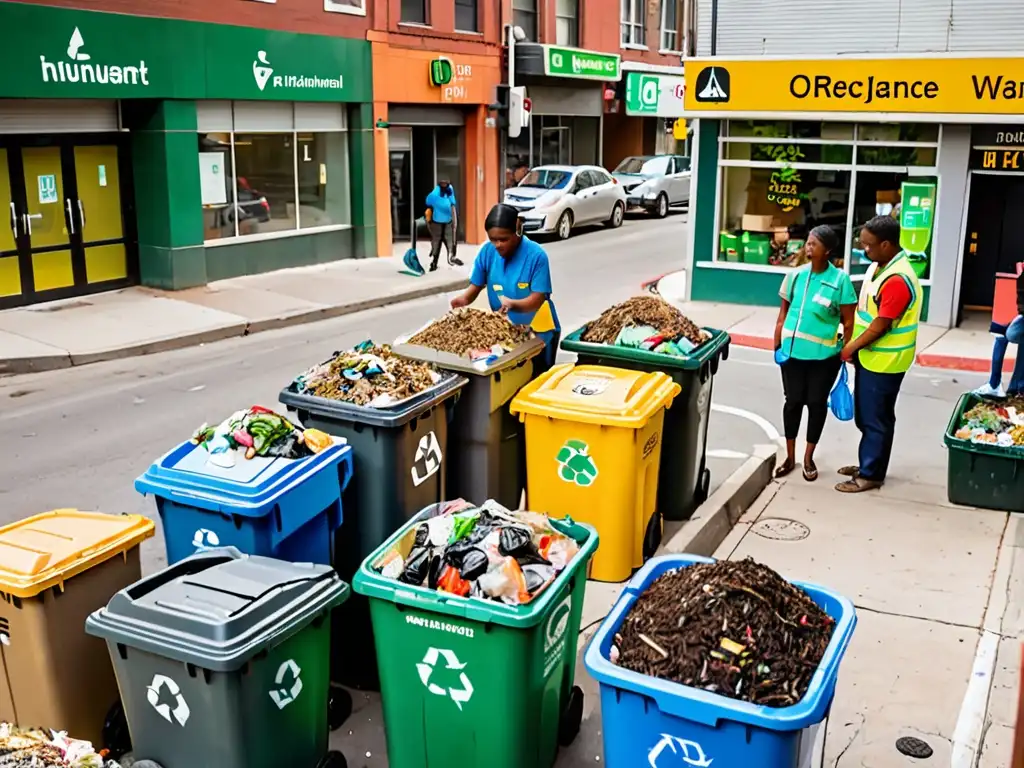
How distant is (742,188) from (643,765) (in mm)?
13444

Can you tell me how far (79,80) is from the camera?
14.5 m

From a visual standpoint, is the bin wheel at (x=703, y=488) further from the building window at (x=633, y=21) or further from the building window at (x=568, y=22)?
the building window at (x=633, y=21)

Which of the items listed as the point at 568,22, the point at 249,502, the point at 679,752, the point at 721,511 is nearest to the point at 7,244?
the point at 721,511

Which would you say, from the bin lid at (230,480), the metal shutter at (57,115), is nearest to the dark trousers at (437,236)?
the metal shutter at (57,115)

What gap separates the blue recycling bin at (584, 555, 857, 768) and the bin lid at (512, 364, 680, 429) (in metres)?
2.15

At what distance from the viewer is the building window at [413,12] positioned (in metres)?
20.8

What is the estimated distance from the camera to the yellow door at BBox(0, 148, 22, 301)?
14359 millimetres

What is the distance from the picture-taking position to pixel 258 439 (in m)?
4.68

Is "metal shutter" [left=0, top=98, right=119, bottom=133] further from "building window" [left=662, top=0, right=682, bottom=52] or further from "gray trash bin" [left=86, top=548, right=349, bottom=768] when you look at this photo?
"building window" [left=662, top=0, right=682, bottom=52]

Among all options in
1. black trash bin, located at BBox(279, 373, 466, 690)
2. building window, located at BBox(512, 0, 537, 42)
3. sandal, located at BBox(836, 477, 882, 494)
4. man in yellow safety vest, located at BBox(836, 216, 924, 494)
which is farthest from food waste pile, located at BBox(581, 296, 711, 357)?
building window, located at BBox(512, 0, 537, 42)

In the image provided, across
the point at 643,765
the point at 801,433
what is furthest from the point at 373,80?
the point at 643,765

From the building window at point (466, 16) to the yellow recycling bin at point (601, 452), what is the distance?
18025mm

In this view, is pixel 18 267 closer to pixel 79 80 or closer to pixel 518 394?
pixel 79 80

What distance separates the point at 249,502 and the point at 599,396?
2.21 metres
